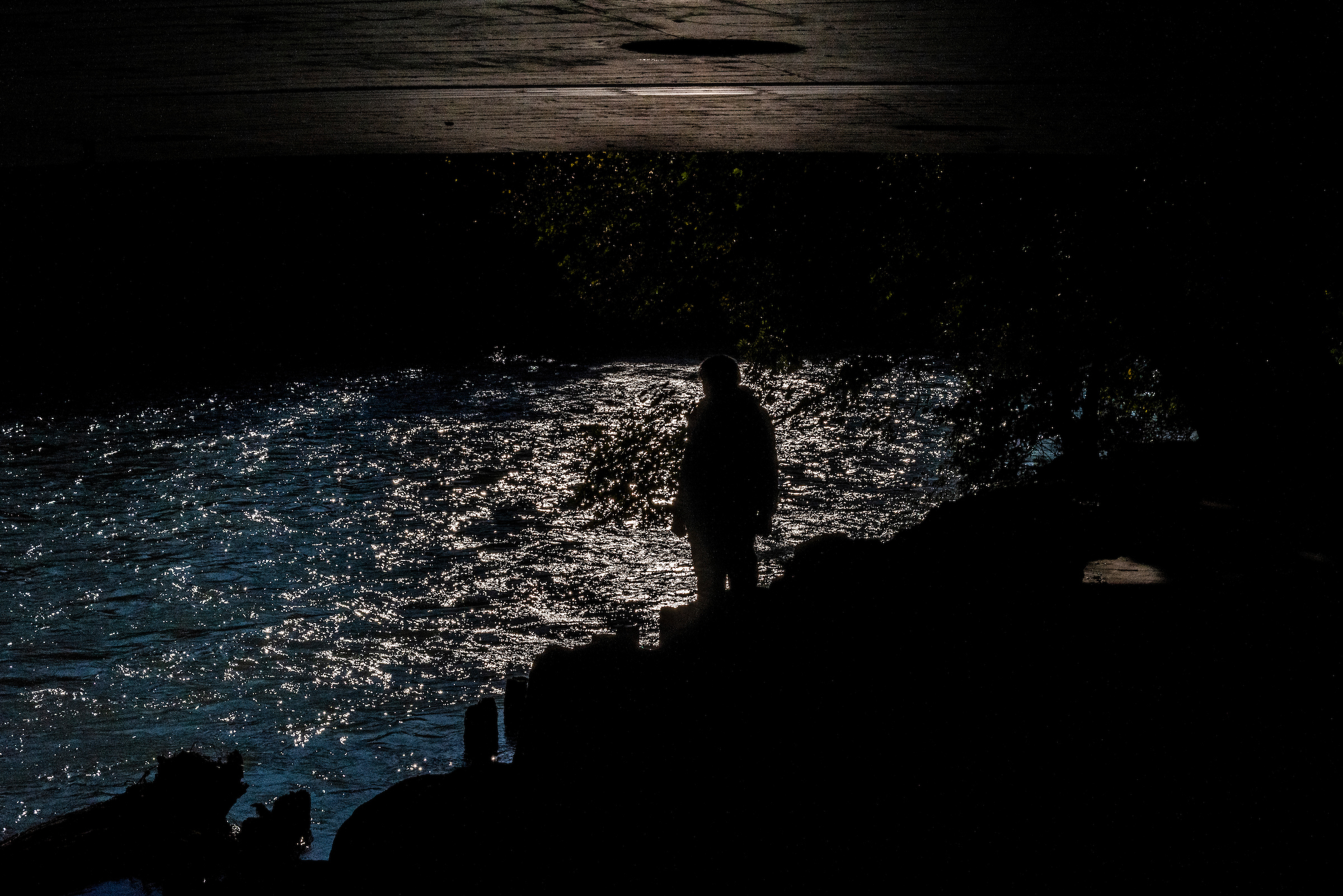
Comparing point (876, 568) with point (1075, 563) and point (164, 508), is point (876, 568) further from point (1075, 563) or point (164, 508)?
point (164, 508)

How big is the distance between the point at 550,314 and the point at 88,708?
119 ft

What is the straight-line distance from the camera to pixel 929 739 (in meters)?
6.07

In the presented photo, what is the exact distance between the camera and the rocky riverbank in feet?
17.0

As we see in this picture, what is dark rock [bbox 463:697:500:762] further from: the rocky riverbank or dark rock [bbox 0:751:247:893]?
the rocky riverbank

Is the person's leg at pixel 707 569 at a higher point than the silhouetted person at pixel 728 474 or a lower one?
lower

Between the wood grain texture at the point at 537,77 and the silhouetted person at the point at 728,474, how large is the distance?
12.0 ft

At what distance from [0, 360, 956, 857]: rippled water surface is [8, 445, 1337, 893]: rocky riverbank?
5.42 meters

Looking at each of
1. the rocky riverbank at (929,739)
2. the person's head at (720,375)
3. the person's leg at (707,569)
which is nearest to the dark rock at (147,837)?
the rocky riverbank at (929,739)

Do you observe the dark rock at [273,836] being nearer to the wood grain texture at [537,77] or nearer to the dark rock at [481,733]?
the dark rock at [481,733]

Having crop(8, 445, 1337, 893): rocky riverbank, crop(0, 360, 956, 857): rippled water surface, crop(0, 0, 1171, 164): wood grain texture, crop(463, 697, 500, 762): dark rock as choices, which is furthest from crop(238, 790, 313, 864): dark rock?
crop(0, 0, 1171, 164): wood grain texture

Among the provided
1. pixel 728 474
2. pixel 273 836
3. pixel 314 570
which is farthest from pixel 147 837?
pixel 314 570

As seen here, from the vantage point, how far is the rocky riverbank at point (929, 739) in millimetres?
5195

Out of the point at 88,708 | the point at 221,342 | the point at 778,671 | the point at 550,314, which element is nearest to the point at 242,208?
the point at 221,342

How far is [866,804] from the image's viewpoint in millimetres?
5605
